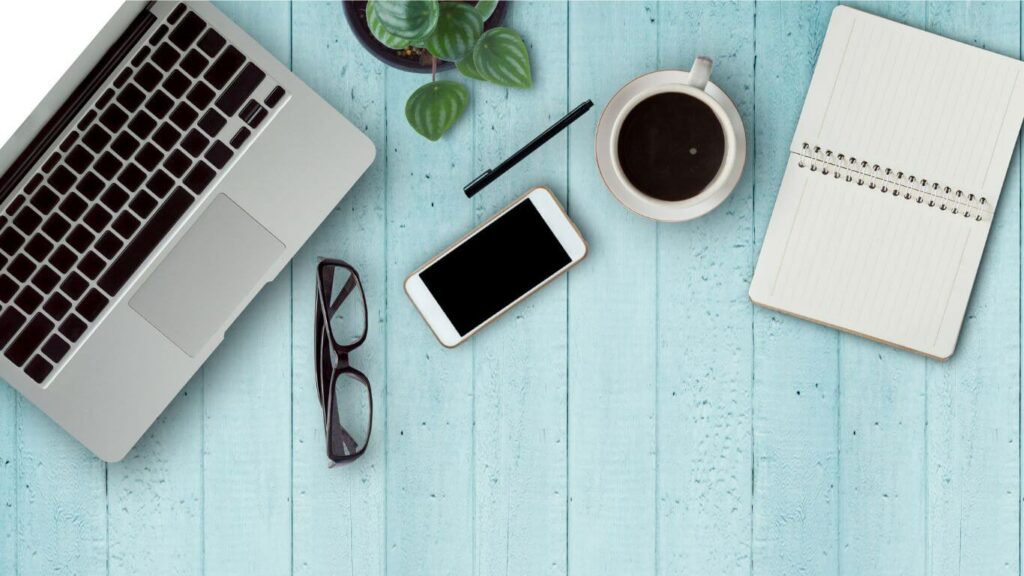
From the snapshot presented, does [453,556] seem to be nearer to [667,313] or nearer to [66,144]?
[667,313]

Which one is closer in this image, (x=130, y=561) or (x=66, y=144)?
(x=66, y=144)

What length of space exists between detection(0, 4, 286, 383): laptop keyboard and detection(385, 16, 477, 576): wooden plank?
14 centimetres

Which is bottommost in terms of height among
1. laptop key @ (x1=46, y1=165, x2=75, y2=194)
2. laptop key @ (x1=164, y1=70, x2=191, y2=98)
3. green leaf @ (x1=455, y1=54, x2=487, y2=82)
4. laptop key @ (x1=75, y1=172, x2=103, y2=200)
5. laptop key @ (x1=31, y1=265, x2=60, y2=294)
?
laptop key @ (x1=31, y1=265, x2=60, y2=294)

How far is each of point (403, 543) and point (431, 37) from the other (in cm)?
47

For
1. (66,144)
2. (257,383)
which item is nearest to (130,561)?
(257,383)

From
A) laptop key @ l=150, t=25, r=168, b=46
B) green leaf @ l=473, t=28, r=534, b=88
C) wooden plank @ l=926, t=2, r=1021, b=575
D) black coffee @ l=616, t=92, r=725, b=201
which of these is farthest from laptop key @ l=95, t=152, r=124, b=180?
wooden plank @ l=926, t=2, r=1021, b=575

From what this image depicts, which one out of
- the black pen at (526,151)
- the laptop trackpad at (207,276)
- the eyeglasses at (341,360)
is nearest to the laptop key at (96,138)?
the laptop trackpad at (207,276)

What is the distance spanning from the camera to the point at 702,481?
0.87 metres

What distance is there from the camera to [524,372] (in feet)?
2.85

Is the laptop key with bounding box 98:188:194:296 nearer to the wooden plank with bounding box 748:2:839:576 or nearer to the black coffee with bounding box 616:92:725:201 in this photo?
the black coffee with bounding box 616:92:725:201

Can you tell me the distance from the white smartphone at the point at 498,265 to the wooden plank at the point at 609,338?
0.08 feet

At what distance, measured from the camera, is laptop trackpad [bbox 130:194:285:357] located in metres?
0.81

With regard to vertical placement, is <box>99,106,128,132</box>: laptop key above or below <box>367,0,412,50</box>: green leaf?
below

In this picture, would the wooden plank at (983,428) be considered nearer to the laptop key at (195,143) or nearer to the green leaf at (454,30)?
the green leaf at (454,30)
